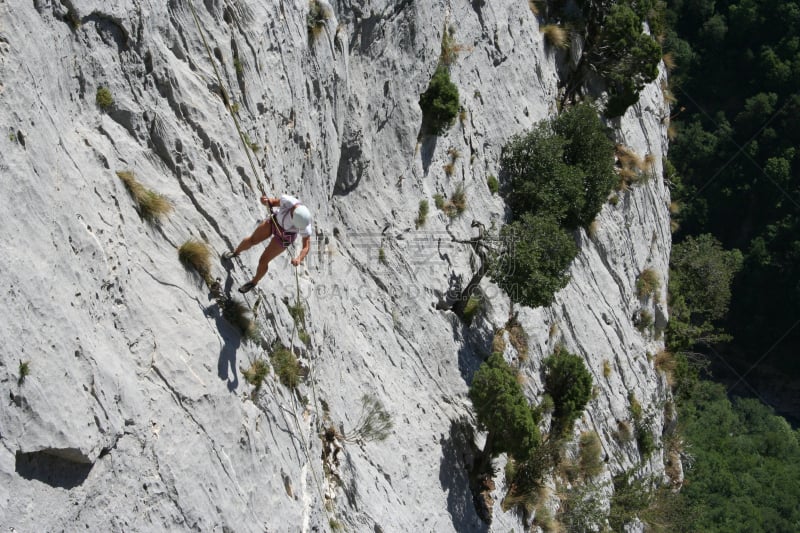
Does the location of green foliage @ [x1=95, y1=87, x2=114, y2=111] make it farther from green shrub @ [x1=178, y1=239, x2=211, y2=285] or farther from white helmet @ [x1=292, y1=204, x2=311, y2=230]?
white helmet @ [x1=292, y1=204, x2=311, y2=230]

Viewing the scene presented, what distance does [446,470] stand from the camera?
54.9 ft

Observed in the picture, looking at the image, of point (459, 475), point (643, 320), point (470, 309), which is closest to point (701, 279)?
point (643, 320)

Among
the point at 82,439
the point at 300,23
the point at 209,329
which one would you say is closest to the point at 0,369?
the point at 82,439

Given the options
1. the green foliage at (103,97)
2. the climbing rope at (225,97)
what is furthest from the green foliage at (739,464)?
the green foliage at (103,97)

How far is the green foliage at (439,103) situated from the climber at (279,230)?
7.95 m

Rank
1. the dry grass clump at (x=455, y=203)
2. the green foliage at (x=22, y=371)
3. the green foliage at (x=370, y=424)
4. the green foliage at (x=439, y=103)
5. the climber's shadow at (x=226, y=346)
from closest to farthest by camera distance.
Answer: the green foliage at (x=22, y=371) < the climber's shadow at (x=226, y=346) < the green foliage at (x=370, y=424) < the green foliage at (x=439, y=103) < the dry grass clump at (x=455, y=203)

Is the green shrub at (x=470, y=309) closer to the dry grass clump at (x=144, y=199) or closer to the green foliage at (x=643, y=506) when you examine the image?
the green foliage at (x=643, y=506)

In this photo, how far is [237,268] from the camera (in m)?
12.3

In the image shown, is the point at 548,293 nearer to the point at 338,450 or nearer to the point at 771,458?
the point at 338,450

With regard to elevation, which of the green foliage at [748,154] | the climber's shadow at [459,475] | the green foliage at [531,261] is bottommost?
the climber's shadow at [459,475]

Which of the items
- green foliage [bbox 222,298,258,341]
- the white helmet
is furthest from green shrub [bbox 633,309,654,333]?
the white helmet

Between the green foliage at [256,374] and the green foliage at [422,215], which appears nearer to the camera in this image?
the green foliage at [256,374]

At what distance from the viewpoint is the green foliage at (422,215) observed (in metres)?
18.4

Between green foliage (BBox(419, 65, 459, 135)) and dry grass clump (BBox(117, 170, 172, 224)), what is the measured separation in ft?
30.4
